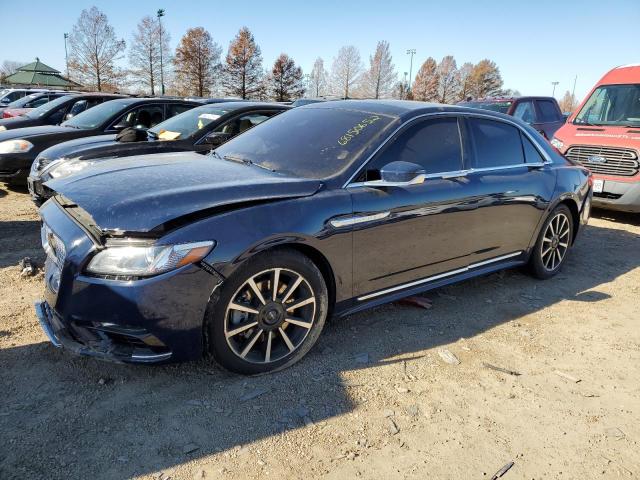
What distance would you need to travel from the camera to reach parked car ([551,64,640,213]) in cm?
709

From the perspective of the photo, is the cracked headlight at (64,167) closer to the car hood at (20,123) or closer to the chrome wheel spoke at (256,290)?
the chrome wheel spoke at (256,290)

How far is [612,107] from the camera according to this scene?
8016mm

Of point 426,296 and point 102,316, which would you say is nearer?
point 102,316

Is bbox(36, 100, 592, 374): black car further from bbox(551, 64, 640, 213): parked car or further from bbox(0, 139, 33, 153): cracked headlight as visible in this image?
bbox(0, 139, 33, 153): cracked headlight

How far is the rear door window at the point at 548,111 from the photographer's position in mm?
11203

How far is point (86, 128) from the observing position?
749 cm

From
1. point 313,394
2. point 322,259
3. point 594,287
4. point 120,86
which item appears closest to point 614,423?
point 313,394

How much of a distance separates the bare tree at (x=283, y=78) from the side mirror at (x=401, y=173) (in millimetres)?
52370

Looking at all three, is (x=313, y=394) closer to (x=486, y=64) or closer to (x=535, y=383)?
(x=535, y=383)

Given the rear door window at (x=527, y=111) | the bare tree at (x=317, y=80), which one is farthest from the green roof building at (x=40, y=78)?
the rear door window at (x=527, y=111)

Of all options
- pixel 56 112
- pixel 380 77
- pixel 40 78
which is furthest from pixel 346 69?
pixel 56 112

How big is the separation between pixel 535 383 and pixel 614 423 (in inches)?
17.9

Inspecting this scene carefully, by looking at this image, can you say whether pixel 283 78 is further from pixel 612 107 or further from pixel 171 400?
pixel 171 400

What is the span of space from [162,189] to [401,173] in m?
1.47
